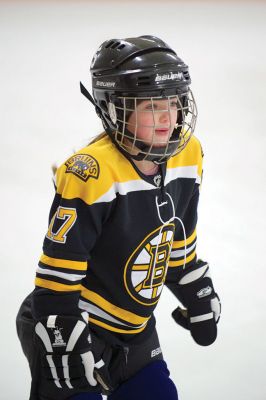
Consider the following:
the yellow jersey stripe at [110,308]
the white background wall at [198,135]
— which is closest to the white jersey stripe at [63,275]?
the yellow jersey stripe at [110,308]

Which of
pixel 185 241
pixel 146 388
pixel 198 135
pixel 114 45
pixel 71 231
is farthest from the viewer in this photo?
pixel 198 135

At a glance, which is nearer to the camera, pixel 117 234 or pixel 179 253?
pixel 117 234

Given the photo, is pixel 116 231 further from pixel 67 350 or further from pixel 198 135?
pixel 198 135

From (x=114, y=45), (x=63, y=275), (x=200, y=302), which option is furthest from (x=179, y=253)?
(x=114, y=45)

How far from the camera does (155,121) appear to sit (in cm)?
163

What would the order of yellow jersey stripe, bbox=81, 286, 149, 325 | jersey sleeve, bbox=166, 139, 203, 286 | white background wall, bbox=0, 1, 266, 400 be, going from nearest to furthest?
yellow jersey stripe, bbox=81, 286, 149, 325 → jersey sleeve, bbox=166, 139, 203, 286 → white background wall, bbox=0, 1, 266, 400

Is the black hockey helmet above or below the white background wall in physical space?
above

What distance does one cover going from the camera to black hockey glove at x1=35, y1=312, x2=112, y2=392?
5.27 ft

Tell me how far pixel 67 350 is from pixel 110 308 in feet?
0.60

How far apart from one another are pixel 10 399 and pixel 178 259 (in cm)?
77

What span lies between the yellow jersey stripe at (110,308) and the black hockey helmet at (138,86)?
0.35m

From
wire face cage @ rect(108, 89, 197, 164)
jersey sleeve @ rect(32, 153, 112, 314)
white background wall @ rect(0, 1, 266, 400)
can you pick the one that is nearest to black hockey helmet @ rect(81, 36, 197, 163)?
wire face cage @ rect(108, 89, 197, 164)

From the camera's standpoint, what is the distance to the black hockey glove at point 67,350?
1607 millimetres

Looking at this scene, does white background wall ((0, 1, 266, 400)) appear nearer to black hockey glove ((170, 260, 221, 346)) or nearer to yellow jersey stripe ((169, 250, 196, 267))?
black hockey glove ((170, 260, 221, 346))
